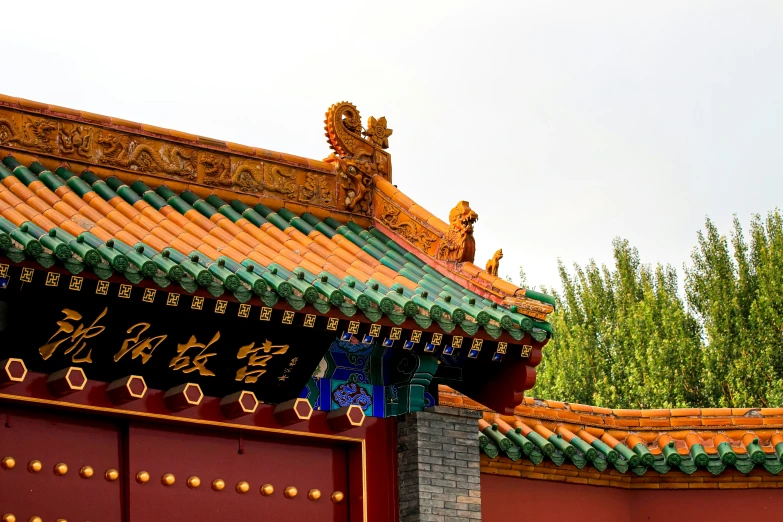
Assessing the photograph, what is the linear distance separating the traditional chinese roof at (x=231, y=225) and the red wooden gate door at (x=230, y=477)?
1.25m

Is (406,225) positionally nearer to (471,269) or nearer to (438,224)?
(438,224)

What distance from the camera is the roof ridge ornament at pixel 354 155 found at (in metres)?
11.0

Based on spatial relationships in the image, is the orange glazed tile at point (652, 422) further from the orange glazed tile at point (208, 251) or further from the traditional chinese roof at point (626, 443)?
the orange glazed tile at point (208, 251)

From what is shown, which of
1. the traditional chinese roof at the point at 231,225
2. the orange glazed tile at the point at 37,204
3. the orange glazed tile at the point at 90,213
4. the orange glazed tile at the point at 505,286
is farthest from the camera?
the orange glazed tile at the point at 505,286

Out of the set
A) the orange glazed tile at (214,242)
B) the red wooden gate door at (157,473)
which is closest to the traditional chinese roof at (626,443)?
the red wooden gate door at (157,473)

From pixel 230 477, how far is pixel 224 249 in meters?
1.55

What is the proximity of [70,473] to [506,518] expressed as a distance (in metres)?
3.85

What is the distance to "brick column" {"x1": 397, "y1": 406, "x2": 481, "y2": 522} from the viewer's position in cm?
943

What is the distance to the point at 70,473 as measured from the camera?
8.41 meters

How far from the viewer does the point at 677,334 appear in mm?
26047

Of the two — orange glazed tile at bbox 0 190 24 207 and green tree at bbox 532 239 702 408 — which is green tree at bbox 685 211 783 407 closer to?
green tree at bbox 532 239 702 408

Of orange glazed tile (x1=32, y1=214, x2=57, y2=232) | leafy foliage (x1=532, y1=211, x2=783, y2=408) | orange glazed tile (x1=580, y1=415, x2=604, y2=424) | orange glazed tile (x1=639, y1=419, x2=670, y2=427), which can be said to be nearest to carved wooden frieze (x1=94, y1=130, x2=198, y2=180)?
orange glazed tile (x1=32, y1=214, x2=57, y2=232)

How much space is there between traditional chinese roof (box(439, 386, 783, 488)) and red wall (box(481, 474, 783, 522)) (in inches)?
3.4

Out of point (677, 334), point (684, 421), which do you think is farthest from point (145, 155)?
point (677, 334)
